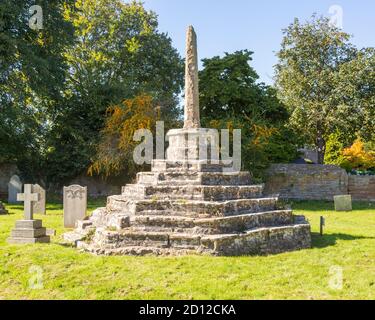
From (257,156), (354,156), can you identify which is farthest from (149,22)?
(354,156)

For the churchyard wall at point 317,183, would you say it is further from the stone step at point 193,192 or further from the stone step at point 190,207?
the stone step at point 190,207

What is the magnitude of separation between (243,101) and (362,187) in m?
7.87

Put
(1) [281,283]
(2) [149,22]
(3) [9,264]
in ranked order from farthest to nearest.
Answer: (2) [149,22] → (3) [9,264] → (1) [281,283]

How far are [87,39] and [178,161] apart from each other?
20.0 meters

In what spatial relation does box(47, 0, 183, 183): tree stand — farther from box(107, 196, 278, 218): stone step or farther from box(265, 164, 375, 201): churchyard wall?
box(107, 196, 278, 218): stone step

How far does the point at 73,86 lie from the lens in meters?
25.8

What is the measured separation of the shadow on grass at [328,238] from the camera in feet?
31.9

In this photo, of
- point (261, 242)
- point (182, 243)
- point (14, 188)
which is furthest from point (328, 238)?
point (14, 188)

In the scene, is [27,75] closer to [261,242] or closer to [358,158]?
[261,242]

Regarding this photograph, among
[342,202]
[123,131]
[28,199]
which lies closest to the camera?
[28,199]

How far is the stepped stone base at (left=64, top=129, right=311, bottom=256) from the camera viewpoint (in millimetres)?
8297

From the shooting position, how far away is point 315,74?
26.3 m
